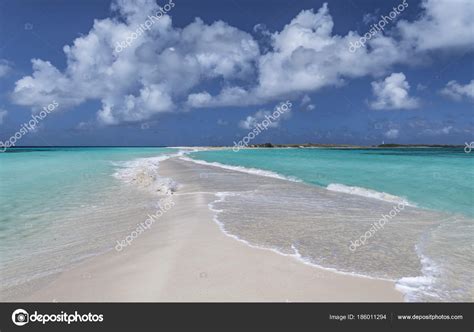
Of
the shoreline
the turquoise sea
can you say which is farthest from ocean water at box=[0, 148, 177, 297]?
the shoreline

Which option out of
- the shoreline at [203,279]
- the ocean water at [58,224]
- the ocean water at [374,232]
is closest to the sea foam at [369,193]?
the ocean water at [374,232]

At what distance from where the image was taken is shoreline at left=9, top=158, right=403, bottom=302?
4363 mm

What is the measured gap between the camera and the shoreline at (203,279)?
4363mm

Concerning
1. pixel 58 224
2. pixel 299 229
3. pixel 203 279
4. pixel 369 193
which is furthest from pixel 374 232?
pixel 58 224

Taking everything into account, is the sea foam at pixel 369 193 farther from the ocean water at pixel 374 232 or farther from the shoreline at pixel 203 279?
the shoreline at pixel 203 279

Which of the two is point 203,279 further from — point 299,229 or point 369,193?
point 369,193

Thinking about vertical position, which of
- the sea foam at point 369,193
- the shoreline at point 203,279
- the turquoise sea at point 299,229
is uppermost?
the shoreline at point 203,279

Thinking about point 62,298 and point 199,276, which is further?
point 199,276

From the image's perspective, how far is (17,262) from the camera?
20.8 feet

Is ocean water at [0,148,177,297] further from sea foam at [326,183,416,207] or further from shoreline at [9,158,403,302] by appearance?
sea foam at [326,183,416,207]
